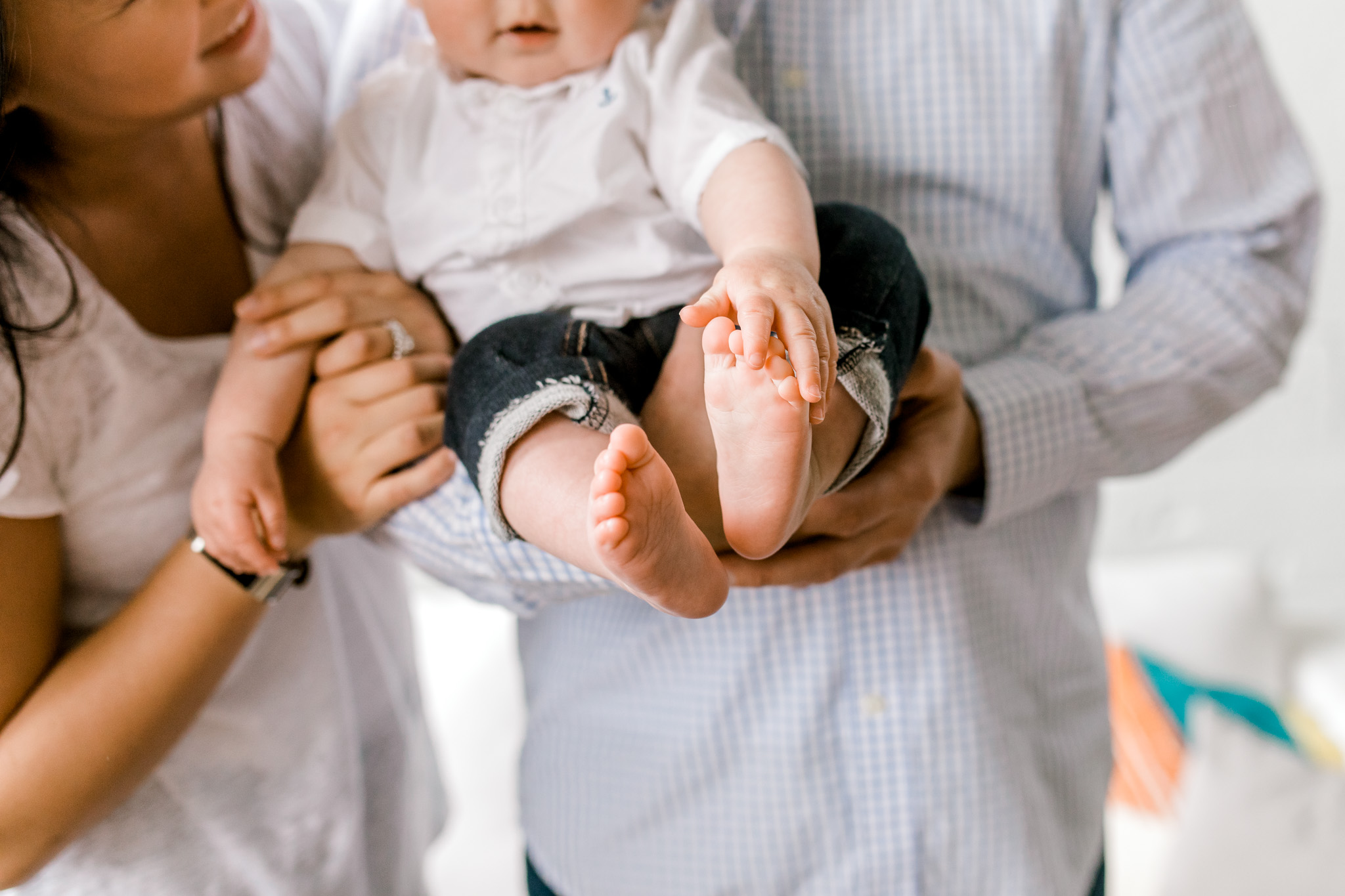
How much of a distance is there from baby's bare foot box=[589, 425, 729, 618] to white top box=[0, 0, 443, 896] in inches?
18.9

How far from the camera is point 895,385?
650 mm

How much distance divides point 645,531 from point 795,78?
0.54 meters

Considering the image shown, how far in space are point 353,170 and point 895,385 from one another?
1.68 feet

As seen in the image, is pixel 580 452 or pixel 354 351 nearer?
pixel 580 452

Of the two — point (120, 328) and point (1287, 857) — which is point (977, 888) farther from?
point (1287, 857)

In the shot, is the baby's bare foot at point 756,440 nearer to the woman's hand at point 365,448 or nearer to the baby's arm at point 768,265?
the baby's arm at point 768,265

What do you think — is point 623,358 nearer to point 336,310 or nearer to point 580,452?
point 580,452

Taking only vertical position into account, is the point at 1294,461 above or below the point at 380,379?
below

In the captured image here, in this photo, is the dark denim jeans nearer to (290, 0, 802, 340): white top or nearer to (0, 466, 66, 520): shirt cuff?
(290, 0, 802, 340): white top

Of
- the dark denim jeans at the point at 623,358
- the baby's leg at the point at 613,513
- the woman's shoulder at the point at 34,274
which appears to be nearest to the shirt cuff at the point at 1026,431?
the dark denim jeans at the point at 623,358

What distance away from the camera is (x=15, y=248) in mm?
736

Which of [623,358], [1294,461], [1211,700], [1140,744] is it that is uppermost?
[623,358]

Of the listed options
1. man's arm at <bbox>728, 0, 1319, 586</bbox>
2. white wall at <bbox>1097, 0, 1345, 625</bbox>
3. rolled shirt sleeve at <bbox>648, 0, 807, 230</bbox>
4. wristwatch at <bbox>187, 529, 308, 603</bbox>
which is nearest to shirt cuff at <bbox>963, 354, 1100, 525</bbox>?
man's arm at <bbox>728, 0, 1319, 586</bbox>

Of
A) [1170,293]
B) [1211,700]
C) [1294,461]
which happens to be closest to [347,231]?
[1170,293]
